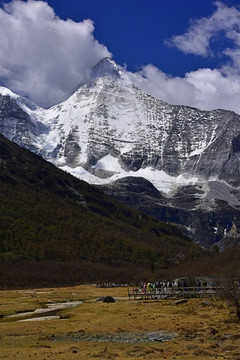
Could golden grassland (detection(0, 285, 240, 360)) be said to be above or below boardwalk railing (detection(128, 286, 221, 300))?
below

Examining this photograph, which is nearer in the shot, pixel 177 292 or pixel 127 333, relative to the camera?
pixel 127 333

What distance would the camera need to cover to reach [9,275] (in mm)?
120312

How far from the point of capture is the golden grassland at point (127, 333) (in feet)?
88.1

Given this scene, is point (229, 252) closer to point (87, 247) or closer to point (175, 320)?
Answer: point (87, 247)

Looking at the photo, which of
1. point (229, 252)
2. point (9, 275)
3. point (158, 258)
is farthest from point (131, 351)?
point (158, 258)

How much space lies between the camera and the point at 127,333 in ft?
116

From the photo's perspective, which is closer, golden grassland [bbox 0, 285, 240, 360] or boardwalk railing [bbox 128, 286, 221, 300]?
golden grassland [bbox 0, 285, 240, 360]

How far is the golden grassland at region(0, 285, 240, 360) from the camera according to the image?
88.1 feet

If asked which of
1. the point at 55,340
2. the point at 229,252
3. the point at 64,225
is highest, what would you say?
the point at 64,225

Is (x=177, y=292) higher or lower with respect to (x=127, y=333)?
higher

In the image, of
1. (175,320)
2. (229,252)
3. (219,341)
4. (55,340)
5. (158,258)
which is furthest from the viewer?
(158,258)

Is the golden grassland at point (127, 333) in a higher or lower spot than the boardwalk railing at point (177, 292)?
lower

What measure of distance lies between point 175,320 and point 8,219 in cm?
14241

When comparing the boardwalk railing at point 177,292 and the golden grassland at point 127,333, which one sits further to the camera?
the boardwalk railing at point 177,292
